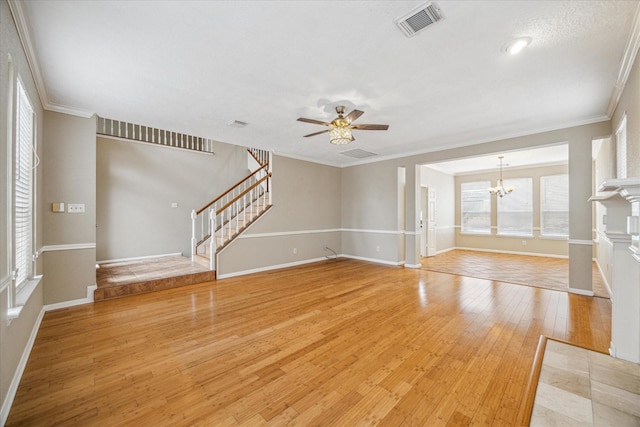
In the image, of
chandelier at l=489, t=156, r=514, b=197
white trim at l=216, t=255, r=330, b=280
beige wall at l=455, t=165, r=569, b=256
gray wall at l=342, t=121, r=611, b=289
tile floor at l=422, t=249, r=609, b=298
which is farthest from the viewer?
chandelier at l=489, t=156, r=514, b=197

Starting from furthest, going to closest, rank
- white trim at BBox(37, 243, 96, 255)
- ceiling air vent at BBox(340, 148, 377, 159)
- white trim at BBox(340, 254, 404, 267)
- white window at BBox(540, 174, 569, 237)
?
1. white window at BBox(540, 174, 569, 237)
2. white trim at BBox(340, 254, 404, 267)
3. ceiling air vent at BBox(340, 148, 377, 159)
4. white trim at BBox(37, 243, 96, 255)

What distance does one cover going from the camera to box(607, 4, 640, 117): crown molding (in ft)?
6.83

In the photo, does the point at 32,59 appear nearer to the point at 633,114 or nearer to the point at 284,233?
the point at 284,233

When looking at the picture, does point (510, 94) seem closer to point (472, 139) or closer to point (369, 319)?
point (472, 139)

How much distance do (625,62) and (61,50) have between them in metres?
5.42

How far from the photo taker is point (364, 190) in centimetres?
736

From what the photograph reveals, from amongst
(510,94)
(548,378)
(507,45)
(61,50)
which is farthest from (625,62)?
(61,50)

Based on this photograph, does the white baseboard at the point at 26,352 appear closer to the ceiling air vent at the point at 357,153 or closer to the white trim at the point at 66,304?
the white trim at the point at 66,304

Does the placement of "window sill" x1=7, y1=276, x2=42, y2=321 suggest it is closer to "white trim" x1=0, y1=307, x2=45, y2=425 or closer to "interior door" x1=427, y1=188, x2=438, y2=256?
"white trim" x1=0, y1=307, x2=45, y2=425

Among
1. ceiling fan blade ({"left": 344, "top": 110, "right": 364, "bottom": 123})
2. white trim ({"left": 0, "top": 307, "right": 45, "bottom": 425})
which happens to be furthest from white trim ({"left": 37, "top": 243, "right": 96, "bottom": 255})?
ceiling fan blade ({"left": 344, "top": 110, "right": 364, "bottom": 123})

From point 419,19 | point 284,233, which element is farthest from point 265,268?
point 419,19

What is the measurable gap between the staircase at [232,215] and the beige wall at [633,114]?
18.6 ft

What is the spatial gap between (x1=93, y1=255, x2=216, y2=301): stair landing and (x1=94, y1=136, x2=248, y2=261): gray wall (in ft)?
1.60

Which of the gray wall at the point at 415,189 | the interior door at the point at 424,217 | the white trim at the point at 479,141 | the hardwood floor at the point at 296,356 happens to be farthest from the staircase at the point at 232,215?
the interior door at the point at 424,217
